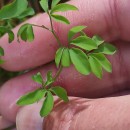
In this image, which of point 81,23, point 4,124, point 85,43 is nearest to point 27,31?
point 85,43

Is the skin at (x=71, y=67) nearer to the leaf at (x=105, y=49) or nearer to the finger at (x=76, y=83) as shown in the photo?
the finger at (x=76, y=83)

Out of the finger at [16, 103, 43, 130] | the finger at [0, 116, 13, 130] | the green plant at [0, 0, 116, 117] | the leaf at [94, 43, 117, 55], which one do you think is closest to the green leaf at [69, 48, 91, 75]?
the green plant at [0, 0, 116, 117]

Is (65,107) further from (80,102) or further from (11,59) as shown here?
(11,59)

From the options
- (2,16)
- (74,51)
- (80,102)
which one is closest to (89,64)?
(74,51)

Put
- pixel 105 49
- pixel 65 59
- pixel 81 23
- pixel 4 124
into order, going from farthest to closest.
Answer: pixel 4 124, pixel 81 23, pixel 105 49, pixel 65 59

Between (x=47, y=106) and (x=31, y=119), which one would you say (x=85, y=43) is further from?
(x=31, y=119)

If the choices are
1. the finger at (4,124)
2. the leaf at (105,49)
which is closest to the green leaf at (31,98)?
the leaf at (105,49)
